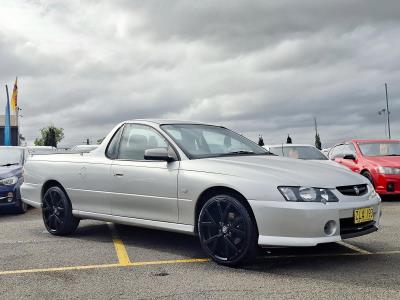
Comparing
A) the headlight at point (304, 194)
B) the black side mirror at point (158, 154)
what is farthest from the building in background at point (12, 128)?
the headlight at point (304, 194)

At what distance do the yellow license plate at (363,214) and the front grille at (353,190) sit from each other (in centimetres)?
16

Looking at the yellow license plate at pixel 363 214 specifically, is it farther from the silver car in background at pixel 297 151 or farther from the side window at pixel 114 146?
the silver car in background at pixel 297 151

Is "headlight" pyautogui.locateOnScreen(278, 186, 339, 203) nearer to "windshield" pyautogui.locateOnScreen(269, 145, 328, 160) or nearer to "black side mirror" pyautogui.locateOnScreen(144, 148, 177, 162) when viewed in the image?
"black side mirror" pyautogui.locateOnScreen(144, 148, 177, 162)

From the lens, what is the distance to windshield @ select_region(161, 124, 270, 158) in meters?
5.61

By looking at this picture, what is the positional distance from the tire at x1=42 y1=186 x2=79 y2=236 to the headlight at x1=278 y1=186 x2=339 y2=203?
10.8ft

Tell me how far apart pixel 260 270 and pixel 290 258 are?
0.59m

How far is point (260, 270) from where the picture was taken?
15.6 ft

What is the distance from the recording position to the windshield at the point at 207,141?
5.61 meters

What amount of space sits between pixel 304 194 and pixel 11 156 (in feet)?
25.5

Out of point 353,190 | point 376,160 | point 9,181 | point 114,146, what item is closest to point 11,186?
point 9,181

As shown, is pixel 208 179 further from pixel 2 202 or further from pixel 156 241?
pixel 2 202

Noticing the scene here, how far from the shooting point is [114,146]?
6398 mm

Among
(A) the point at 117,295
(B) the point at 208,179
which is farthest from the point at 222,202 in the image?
(A) the point at 117,295

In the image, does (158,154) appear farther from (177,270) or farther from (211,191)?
(177,270)
